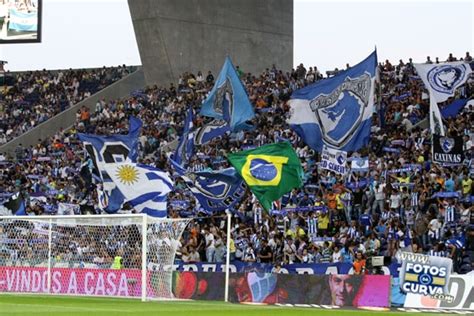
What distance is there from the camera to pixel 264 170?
2902cm

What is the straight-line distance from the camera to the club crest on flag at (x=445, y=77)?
34.8 meters

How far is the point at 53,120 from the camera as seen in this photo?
5006 cm

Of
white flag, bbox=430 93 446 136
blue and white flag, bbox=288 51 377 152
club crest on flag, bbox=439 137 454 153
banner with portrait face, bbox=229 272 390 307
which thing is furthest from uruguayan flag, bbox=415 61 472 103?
banner with portrait face, bbox=229 272 390 307

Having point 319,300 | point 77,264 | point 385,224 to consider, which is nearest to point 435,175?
point 385,224

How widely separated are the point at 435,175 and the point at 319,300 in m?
6.78

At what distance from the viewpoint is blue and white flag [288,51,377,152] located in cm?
3173

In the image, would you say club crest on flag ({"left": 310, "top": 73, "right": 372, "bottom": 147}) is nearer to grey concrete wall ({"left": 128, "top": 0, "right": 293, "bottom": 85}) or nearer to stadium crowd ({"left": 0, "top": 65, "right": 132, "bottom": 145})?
grey concrete wall ({"left": 128, "top": 0, "right": 293, "bottom": 85})

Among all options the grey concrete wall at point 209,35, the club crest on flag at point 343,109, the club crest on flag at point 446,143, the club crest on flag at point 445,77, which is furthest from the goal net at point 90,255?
the grey concrete wall at point 209,35

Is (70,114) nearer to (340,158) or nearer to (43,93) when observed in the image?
(43,93)

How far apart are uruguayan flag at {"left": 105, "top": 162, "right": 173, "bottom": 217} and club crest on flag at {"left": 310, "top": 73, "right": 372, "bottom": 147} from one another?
472 cm

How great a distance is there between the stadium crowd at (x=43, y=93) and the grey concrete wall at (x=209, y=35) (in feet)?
14.4

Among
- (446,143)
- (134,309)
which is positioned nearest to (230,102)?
(446,143)

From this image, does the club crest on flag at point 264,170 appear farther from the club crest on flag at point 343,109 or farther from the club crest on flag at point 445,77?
the club crest on flag at point 445,77

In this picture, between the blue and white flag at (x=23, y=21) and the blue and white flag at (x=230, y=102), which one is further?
the blue and white flag at (x=23, y=21)
